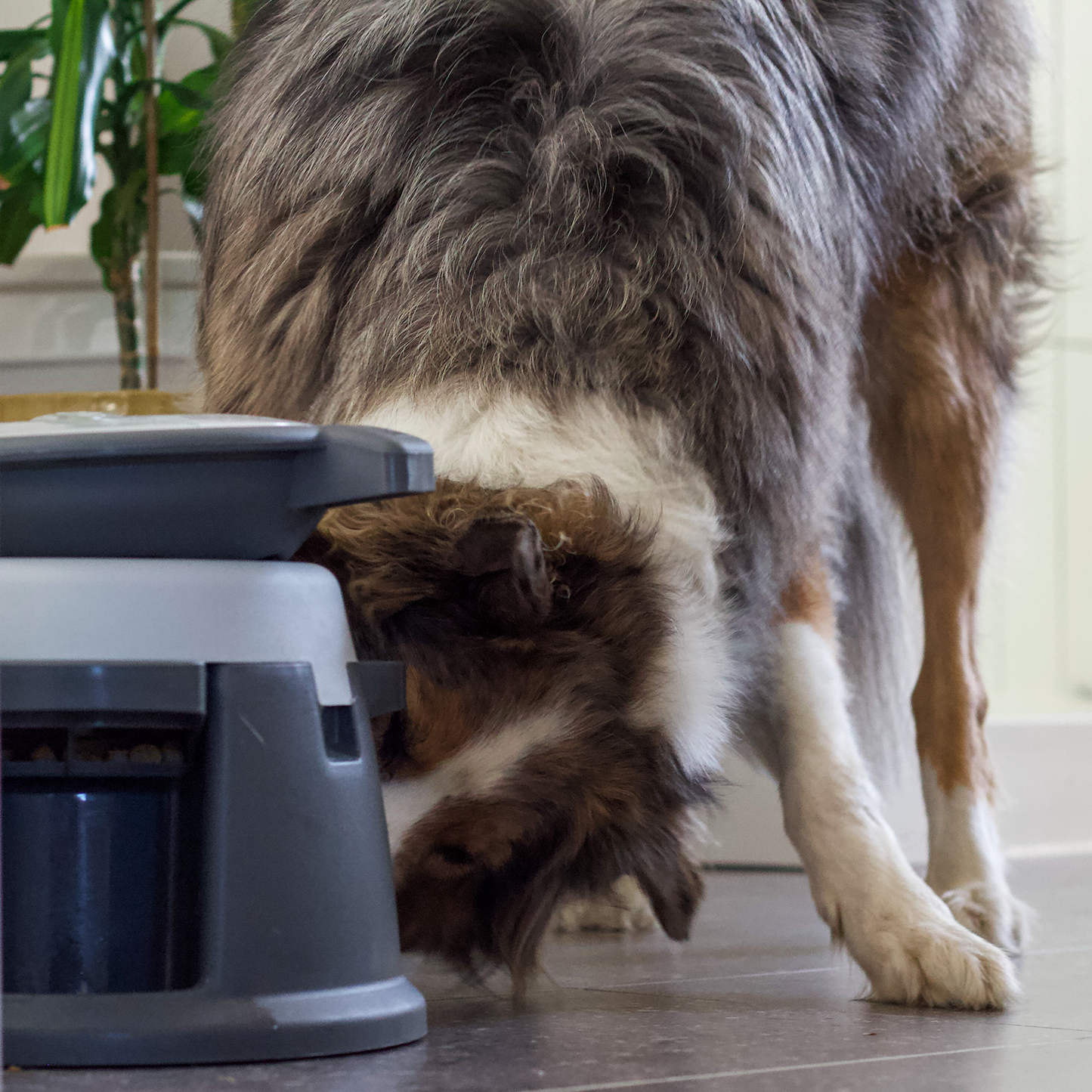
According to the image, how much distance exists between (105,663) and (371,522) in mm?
275

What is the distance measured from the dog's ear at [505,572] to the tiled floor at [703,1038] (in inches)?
12.3

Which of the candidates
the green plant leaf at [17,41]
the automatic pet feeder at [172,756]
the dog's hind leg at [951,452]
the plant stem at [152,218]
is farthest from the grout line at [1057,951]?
the green plant leaf at [17,41]

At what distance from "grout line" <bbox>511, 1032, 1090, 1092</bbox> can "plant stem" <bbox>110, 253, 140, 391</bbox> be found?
5.75ft

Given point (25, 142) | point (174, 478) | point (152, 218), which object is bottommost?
point (174, 478)

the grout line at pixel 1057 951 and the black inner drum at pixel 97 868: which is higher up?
the black inner drum at pixel 97 868

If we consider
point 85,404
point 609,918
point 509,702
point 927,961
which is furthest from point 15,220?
point 927,961

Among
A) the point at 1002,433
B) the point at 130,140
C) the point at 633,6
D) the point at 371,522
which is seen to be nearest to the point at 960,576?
the point at 1002,433

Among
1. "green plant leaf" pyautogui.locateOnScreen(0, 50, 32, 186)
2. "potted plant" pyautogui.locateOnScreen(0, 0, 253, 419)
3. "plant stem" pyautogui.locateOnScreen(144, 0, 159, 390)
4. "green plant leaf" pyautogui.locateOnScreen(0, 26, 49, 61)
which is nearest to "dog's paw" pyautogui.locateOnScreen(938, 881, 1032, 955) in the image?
"potted plant" pyautogui.locateOnScreen(0, 0, 253, 419)

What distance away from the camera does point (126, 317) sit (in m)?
2.46

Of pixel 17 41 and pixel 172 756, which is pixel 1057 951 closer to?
pixel 172 756

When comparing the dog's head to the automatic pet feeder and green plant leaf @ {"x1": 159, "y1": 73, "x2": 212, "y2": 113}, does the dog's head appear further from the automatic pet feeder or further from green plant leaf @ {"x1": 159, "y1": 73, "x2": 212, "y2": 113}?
green plant leaf @ {"x1": 159, "y1": 73, "x2": 212, "y2": 113}

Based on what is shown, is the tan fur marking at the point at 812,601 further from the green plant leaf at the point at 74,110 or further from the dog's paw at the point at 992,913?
the green plant leaf at the point at 74,110

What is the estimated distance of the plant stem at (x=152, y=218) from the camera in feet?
7.79

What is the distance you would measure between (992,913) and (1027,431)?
31.5 inches
